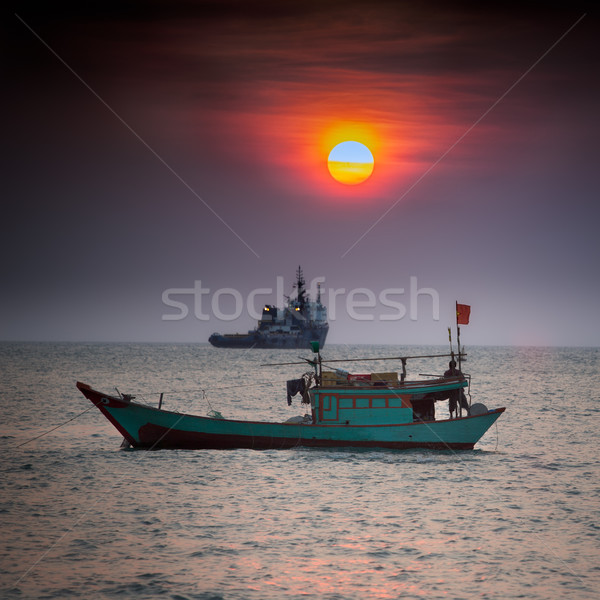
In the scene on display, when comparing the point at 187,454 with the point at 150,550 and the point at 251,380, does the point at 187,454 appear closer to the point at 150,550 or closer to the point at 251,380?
the point at 150,550

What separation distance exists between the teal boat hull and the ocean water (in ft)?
2.08

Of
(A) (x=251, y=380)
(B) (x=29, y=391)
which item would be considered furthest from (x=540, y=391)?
(B) (x=29, y=391)

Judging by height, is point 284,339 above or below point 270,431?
above

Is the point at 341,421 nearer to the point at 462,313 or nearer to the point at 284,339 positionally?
the point at 462,313

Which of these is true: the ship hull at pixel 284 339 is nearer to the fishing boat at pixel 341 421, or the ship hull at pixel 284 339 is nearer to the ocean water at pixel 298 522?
the ocean water at pixel 298 522

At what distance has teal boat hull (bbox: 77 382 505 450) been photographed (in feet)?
101

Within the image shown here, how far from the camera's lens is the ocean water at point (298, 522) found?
16656 millimetres

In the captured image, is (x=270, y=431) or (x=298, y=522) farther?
(x=270, y=431)

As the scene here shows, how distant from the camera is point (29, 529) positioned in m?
20.6

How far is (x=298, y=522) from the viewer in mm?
21656

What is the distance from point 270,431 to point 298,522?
10.1 meters

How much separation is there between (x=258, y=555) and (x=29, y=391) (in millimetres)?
61141

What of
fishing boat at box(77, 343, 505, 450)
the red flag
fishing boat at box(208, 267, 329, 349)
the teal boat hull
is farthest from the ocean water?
fishing boat at box(208, 267, 329, 349)

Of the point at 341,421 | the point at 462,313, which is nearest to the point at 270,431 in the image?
the point at 341,421
